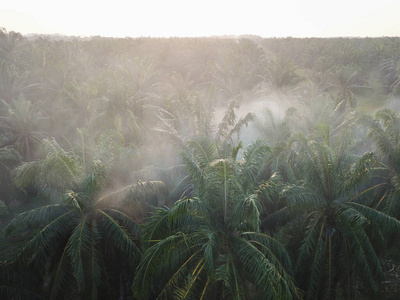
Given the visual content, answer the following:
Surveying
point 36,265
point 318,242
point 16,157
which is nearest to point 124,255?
point 36,265

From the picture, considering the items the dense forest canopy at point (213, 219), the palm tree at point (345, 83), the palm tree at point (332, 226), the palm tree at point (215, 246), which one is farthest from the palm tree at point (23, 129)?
the palm tree at point (345, 83)

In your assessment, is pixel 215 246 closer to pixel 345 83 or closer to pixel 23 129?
pixel 23 129

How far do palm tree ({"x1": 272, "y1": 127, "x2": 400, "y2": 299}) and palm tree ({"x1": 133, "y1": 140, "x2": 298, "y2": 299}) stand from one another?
1.43 metres

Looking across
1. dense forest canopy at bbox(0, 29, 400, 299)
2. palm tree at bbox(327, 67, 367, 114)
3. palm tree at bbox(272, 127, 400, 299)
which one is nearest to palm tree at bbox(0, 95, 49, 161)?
dense forest canopy at bbox(0, 29, 400, 299)

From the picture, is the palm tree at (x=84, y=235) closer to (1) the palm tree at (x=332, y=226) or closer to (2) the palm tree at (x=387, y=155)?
(1) the palm tree at (x=332, y=226)

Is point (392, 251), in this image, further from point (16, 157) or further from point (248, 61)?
point (248, 61)

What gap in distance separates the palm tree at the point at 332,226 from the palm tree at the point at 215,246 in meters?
1.43

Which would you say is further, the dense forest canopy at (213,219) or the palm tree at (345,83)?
the palm tree at (345,83)

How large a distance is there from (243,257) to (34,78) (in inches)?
1112

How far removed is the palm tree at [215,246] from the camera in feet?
24.6

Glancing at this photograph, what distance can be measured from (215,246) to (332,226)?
4.79 meters

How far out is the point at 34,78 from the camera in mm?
28281

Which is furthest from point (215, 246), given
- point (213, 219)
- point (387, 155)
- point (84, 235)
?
point (387, 155)

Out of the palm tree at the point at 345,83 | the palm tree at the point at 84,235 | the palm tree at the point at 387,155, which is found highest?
the palm tree at the point at 345,83
